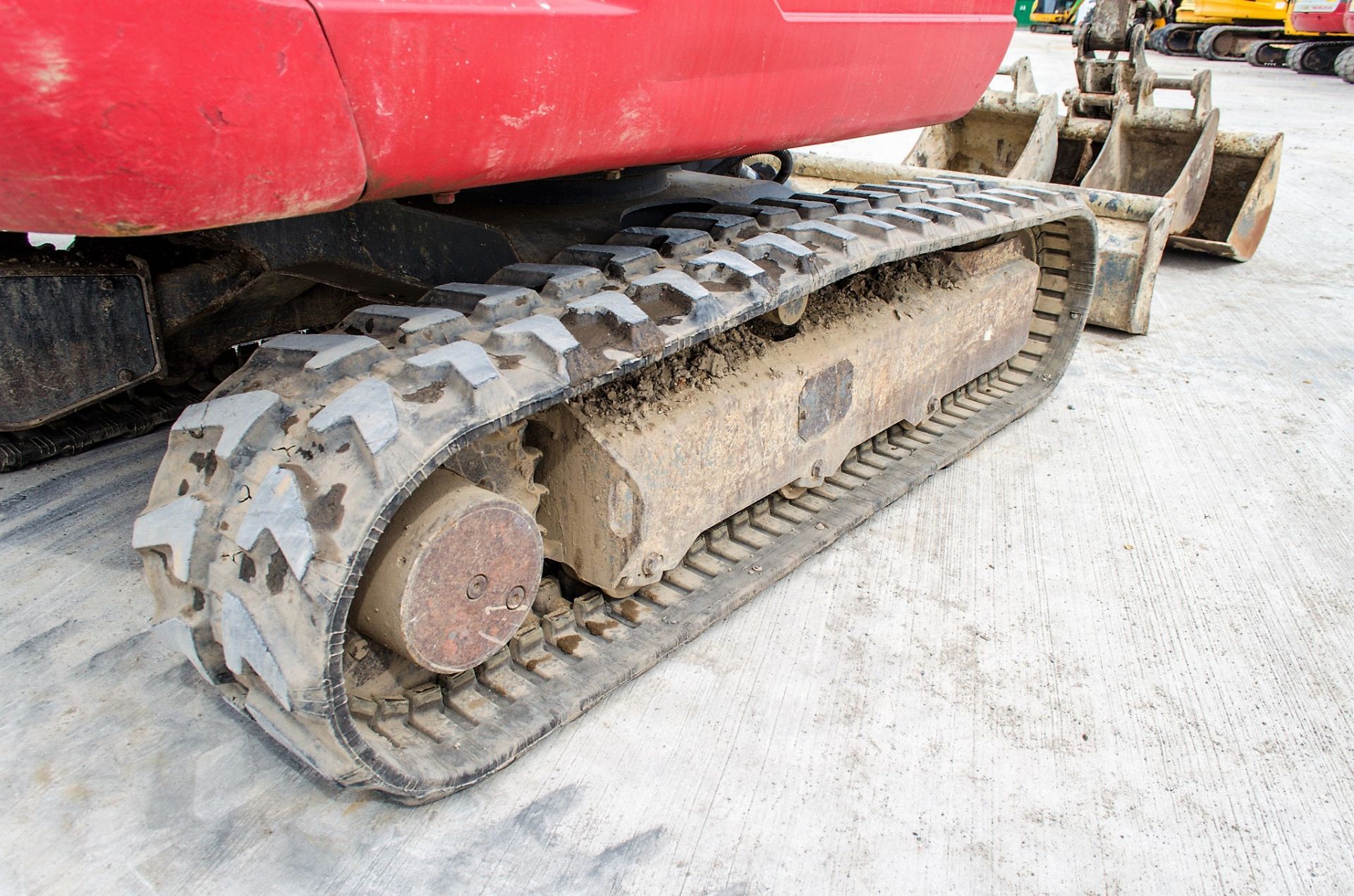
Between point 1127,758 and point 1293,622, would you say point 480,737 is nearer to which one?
point 1127,758

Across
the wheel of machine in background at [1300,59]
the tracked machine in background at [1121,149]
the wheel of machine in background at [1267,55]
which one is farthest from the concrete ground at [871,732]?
the wheel of machine in background at [1267,55]

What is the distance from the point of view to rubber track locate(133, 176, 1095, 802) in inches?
48.2

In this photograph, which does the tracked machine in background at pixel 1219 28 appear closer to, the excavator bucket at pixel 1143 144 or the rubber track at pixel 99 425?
the excavator bucket at pixel 1143 144

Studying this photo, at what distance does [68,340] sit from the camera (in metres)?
2.09

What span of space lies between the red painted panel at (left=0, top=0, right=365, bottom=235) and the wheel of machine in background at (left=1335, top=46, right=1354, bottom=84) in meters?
13.9

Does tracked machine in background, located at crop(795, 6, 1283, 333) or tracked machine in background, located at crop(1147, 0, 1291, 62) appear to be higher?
tracked machine in background, located at crop(1147, 0, 1291, 62)

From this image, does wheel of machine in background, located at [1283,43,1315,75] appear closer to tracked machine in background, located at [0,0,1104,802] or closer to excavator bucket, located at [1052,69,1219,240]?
excavator bucket, located at [1052,69,1219,240]

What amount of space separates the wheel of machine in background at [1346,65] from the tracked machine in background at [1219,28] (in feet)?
4.90

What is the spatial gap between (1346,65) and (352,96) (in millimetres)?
14011

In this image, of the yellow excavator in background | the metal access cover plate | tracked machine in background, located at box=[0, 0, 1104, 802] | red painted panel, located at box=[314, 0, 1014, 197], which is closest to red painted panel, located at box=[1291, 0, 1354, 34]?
the yellow excavator in background

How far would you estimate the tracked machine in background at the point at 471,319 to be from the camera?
3.33 feet

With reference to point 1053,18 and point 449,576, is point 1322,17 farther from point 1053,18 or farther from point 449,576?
point 449,576

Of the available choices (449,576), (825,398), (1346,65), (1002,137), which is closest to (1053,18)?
(1346,65)

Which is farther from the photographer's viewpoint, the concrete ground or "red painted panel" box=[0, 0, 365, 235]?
the concrete ground
